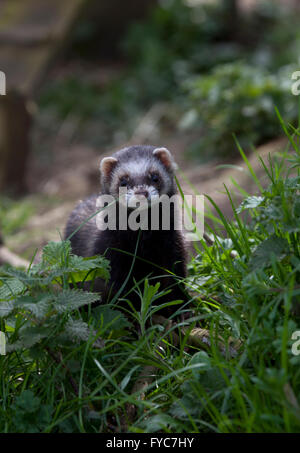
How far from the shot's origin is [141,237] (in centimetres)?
293

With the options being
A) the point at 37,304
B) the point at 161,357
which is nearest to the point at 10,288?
the point at 37,304

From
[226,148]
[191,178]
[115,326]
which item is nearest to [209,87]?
[226,148]

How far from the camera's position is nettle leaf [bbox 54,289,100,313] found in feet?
6.78

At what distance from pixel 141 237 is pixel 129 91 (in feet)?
22.7

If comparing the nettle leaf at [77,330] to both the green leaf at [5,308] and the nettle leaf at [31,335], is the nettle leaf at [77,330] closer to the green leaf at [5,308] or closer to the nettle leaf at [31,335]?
the nettle leaf at [31,335]

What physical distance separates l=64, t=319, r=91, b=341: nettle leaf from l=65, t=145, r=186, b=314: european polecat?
2.31ft

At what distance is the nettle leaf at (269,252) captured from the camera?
6.89ft

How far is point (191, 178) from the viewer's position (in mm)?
5668

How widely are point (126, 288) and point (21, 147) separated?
5.17 metres

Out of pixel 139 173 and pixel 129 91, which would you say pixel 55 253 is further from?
pixel 129 91

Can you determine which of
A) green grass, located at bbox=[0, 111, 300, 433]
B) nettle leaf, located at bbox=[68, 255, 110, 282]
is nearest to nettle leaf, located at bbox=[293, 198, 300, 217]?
green grass, located at bbox=[0, 111, 300, 433]

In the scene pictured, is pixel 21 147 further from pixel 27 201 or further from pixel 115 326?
pixel 115 326

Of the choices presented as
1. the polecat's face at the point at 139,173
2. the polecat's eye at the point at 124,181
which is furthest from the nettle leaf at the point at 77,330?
the polecat's eye at the point at 124,181
